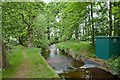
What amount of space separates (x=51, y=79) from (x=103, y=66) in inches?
145

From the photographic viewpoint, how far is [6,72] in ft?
29.3

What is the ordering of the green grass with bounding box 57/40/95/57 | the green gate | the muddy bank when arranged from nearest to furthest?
the muddy bank, the green gate, the green grass with bounding box 57/40/95/57

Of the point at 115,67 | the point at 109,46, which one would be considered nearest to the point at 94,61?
the point at 109,46

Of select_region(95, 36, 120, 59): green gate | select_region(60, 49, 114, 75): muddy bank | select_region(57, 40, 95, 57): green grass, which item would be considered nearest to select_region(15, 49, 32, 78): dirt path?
select_region(60, 49, 114, 75): muddy bank

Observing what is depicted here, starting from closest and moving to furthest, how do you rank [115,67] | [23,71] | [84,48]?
[115,67] → [23,71] → [84,48]

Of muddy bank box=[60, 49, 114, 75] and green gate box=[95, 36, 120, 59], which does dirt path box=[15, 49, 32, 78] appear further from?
green gate box=[95, 36, 120, 59]

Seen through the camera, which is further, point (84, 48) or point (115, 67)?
point (84, 48)

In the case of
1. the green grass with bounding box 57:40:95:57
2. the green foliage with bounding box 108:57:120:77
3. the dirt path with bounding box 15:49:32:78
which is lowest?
the dirt path with bounding box 15:49:32:78

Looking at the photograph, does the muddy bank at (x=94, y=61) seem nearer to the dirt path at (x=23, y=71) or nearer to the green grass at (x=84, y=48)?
the green grass at (x=84, y=48)

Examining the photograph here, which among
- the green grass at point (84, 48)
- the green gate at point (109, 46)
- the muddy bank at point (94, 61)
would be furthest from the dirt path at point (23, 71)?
the green grass at point (84, 48)

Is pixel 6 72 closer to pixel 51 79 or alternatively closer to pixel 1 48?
pixel 1 48

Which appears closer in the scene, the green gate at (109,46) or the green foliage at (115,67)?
the green foliage at (115,67)

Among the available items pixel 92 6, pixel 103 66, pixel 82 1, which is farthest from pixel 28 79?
pixel 92 6

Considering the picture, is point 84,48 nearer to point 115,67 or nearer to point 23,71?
point 115,67
